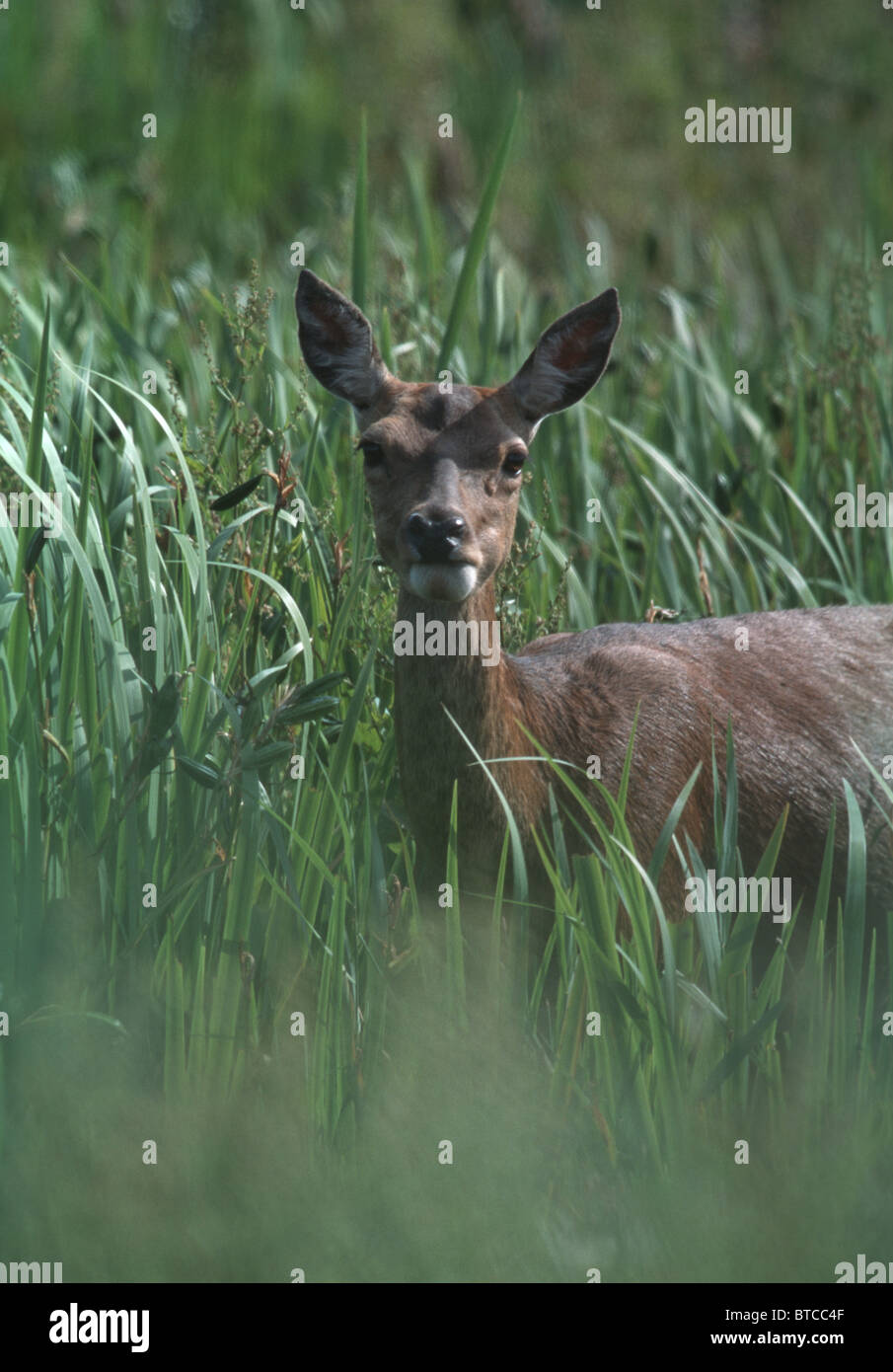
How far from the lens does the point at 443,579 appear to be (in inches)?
144

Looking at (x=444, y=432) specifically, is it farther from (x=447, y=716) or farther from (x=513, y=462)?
(x=447, y=716)

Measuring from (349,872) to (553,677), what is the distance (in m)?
0.99

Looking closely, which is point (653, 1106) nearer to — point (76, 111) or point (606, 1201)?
point (606, 1201)

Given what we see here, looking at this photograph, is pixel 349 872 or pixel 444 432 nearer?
pixel 349 872

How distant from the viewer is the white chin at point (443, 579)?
3.65 meters

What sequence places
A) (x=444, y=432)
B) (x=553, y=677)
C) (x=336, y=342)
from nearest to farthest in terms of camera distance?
(x=444, y=432), (x=336, y=342), (x=553, y=677)

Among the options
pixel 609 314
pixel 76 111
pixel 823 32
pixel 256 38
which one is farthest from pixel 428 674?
pixel 823 32

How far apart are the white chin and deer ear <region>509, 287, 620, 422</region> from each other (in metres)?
0.67

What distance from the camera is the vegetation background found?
2.88 meters

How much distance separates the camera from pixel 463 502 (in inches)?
147
